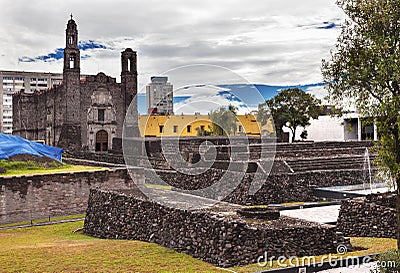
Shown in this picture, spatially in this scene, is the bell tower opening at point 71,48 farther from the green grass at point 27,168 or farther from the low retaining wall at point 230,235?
the low retaining wall at point 230,235

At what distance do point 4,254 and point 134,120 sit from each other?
27.6 meters

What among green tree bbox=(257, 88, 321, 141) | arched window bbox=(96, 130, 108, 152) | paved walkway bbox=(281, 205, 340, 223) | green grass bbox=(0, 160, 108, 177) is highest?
green tree bbox=(257, 88, 321, 141)

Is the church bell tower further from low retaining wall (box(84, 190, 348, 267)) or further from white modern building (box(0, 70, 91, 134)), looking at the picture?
white modern building (box(0, 70, 91, 134))

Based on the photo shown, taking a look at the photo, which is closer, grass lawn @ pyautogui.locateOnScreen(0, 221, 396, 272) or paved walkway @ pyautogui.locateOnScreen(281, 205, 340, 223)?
grass lawn @ pyautogui.locateOnScreen(0, 221, 396, 272)

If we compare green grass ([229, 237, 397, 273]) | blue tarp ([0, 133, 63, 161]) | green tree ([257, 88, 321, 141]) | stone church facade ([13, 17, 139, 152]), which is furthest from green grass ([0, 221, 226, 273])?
green tree ([257, 88, 321, 141])

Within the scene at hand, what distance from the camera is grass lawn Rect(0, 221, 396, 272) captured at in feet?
30.0

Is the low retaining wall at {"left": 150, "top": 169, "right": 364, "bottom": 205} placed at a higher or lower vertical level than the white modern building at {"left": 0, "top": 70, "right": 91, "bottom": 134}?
lower

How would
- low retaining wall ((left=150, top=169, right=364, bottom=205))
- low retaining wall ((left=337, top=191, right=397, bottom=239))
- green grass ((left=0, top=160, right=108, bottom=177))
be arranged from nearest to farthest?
low retaining wall ((left=337, top=191, right=397, bottom=239))
low retaining wall ((left=150, top=169, right=364, bottom=205))
green grass ((left=0, top=160, right=108, bottom=177))

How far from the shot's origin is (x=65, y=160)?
1116 inches

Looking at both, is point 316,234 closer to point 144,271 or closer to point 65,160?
point 144,271

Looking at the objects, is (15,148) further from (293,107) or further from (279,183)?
(293,107)

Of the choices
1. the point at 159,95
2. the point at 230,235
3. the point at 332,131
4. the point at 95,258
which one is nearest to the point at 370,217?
the point at 230,235

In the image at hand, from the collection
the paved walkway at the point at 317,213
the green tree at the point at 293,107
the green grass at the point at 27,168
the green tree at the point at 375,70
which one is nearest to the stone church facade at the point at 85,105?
the green tree at the point at 293,107

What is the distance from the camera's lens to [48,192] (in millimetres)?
18031
